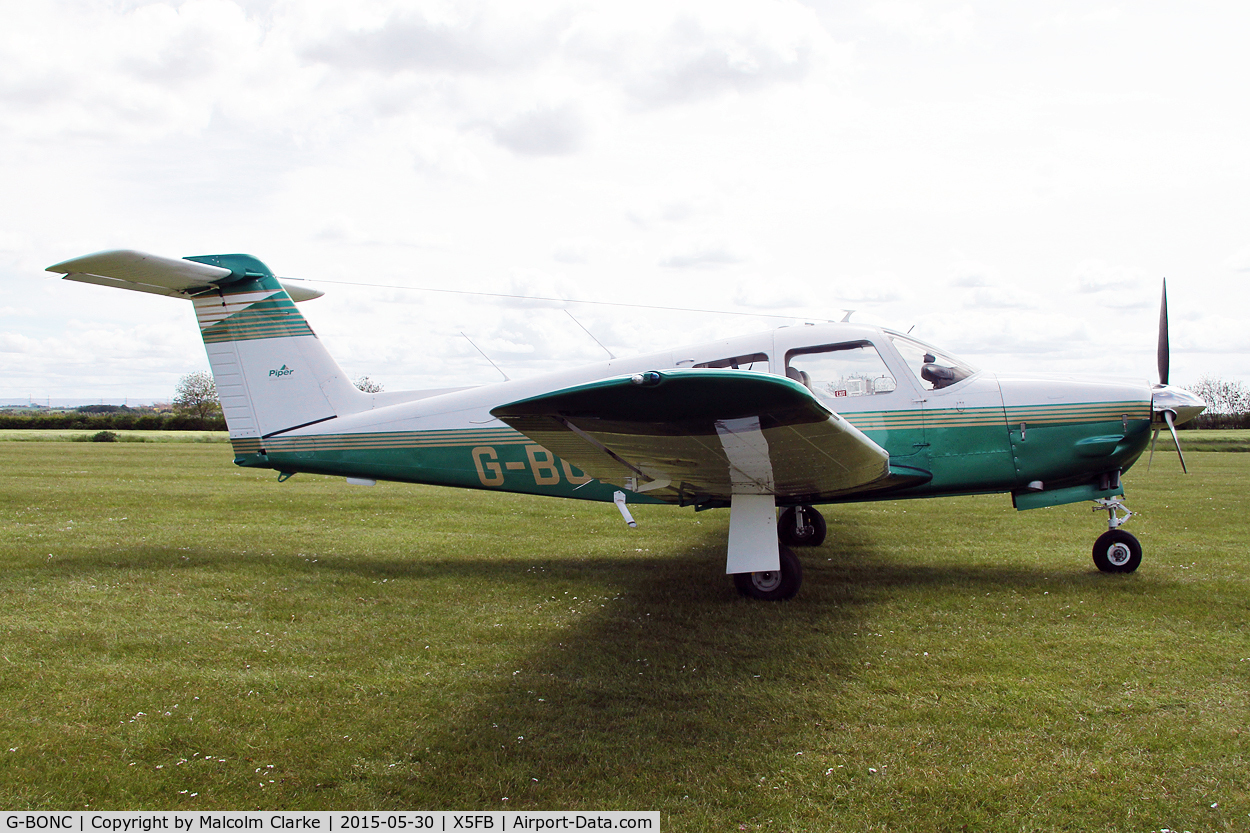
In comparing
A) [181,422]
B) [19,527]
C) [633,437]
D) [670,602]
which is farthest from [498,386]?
[181,422]

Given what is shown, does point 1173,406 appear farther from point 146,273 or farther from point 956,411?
point 146,273

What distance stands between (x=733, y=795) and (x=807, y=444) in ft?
7.01

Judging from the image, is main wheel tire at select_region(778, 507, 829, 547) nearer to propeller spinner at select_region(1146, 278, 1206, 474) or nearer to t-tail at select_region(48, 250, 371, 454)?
propeller spinner at select_region(1146, 278, 1206, 474)

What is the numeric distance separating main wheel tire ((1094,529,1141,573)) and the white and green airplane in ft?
0.05

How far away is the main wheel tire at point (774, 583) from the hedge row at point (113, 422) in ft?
183

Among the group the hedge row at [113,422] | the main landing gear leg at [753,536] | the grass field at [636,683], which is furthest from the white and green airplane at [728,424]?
the hedge row at [113,422]

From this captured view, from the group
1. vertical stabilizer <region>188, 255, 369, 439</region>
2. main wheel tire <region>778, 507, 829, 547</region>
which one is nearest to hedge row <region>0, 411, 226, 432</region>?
vertical stabilizer <region>188, 255, 369, 439</region>

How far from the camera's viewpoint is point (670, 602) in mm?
6031

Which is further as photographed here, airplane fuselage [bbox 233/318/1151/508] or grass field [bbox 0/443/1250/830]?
airplane fuselage [bbox 233/318/1151/508]

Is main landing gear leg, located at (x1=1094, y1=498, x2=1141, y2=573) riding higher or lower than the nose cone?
lower

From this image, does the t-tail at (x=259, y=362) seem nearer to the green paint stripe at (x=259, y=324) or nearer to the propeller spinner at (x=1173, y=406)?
the green paint stripe at (x=259, y=324)

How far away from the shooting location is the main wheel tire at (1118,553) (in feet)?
22.2

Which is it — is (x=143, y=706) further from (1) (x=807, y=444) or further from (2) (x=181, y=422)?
(2) (x=181, y=422)

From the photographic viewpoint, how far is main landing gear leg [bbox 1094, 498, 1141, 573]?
677 centimetres
